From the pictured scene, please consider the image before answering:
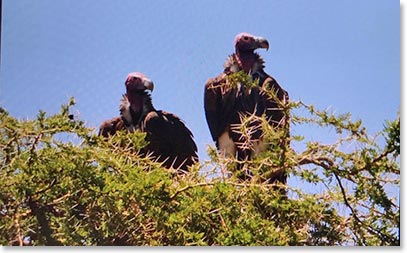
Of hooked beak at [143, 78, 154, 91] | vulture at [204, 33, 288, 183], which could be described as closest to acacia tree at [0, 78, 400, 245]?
vulture at [204, 33, 288, 183]

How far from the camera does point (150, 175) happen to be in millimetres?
1054

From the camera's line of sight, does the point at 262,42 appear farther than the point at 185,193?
Yes

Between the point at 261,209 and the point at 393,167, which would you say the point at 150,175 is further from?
the point at 393,167

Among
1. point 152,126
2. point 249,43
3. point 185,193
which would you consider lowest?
point 185,193

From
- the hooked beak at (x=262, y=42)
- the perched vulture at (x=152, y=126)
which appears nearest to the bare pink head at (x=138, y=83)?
the perched vulture at (x=152, y=126)

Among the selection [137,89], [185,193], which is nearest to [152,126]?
[137,89]

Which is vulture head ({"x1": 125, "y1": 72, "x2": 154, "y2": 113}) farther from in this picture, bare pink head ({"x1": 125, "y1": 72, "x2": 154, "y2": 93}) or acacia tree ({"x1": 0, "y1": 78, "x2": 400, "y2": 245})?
acacia tree ({"x1": 0, "y1": 78, "x2": 400, "y2": 245})

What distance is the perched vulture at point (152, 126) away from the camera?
1220 mm

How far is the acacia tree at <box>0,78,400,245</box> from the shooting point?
3.43ft

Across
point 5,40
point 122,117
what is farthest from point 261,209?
point 5,40

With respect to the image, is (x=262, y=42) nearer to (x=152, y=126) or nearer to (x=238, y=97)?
(x=238, y=97)

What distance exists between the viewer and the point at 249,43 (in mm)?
1281

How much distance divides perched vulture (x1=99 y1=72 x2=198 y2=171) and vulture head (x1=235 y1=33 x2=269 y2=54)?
0.63 ft

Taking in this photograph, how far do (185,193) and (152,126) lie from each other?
0.24 m
